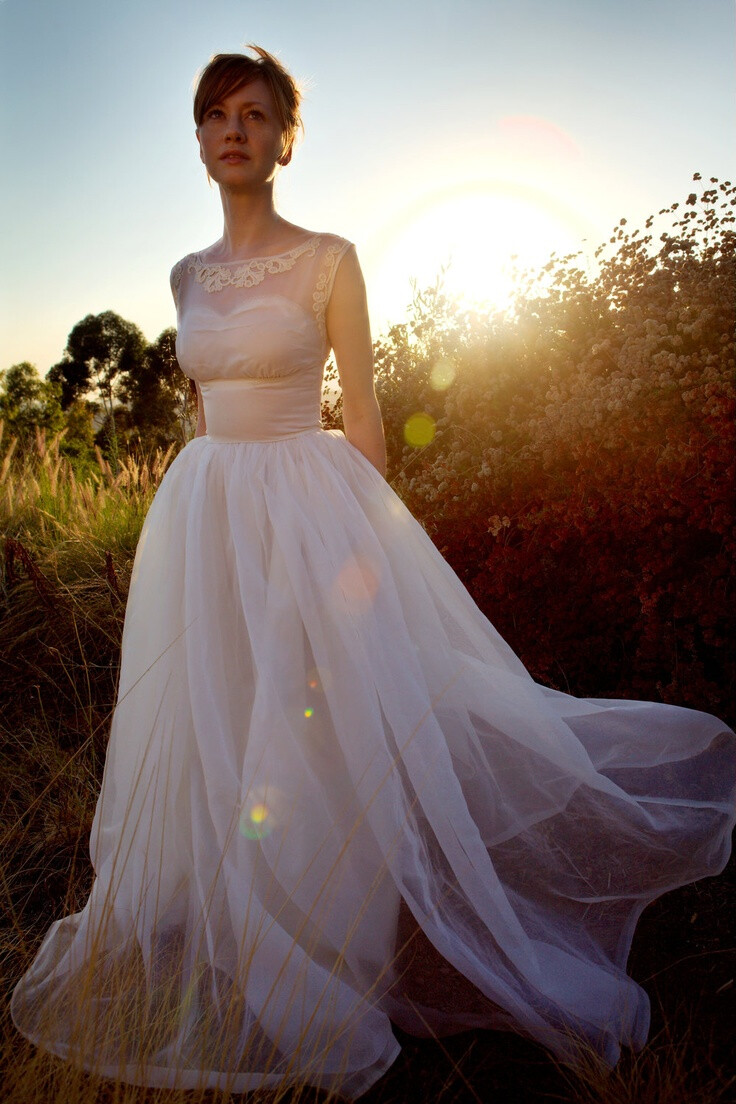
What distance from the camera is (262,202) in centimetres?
226

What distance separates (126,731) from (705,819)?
160 cm

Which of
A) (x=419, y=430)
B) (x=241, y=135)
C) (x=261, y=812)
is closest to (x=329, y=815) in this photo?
(x=261, y=812)

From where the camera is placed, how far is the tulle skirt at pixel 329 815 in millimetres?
1635

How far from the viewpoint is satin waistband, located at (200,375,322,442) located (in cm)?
220

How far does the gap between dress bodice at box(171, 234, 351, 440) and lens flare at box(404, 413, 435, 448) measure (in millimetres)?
2149

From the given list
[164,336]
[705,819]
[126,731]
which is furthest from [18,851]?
[164,336]

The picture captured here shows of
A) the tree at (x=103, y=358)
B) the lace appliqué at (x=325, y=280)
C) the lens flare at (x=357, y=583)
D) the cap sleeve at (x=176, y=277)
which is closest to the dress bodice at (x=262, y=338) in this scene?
the lace appliqué at (x=325, y=280)

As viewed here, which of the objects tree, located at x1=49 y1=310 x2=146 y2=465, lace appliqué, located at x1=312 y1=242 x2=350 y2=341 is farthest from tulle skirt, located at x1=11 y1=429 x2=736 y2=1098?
tree, located at x1=49 y1=310 x2=146 y2=465

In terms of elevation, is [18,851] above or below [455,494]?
below

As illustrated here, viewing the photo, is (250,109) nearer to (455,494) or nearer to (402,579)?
(402,579)

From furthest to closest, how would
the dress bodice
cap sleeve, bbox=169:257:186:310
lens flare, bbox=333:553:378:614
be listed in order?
cap sleeve, bbox=169:257:186:310 < the dress bodice < lens flare, bbox=333:553:378:614

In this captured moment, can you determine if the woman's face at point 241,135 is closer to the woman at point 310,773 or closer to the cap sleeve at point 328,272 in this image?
the woman at point 310,773

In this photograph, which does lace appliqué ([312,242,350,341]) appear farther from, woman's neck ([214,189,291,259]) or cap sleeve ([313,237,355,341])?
woman's neck ([214,189,291,259])

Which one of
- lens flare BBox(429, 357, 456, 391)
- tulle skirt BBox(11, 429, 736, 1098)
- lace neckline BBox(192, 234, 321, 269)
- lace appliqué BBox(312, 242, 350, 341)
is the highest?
lace neckline BBox(192, 234, 321, 269)
